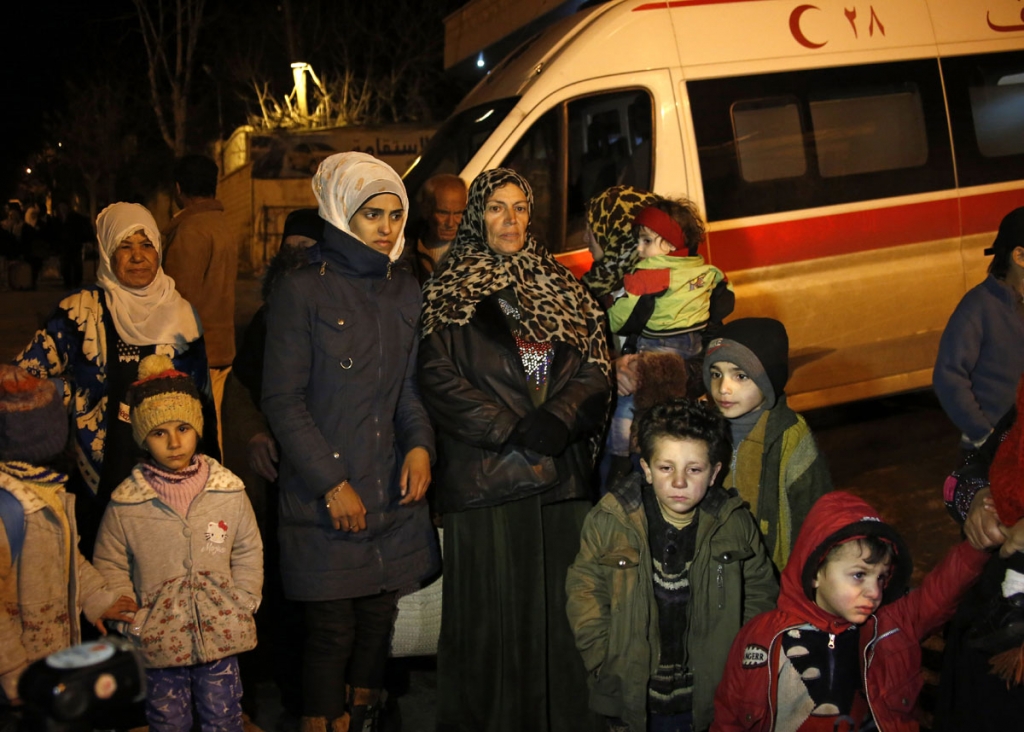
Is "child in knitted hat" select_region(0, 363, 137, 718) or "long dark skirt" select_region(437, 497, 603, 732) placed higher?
"child in knitted hat" select_region(0, 363, 137, 718)

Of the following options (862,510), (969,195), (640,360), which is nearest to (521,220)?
(640,360)

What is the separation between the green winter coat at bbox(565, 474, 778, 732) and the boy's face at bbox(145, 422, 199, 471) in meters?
1.33

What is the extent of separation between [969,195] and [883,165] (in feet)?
2.16

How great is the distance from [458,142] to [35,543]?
13.6 feet

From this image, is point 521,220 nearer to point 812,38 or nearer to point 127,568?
point 127,568

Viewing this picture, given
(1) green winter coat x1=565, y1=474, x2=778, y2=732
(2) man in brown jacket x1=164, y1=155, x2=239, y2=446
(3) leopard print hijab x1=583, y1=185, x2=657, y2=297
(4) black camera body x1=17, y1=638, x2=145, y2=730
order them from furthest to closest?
(2) man in brown jacket x1=164, y1=155, x2=239, y2=446
(3) leopard print hijab x1=583, y1=185, x2=657, y2=297
(1) green winter coat x1=565, y1=474, x2=778, y2=732
(4) black camera body x1=17, y1=638, x2=145, y2=730

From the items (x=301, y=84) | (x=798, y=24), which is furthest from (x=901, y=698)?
(x=301, y=84)

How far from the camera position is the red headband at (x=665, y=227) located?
4621mm

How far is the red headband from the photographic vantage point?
4.62 m

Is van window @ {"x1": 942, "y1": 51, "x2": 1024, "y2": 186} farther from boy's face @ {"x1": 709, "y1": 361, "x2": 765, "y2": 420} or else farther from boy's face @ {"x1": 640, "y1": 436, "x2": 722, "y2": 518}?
boy's face @ {"x1": 640, "y1": 436, "x2": 722, "y2": 518}

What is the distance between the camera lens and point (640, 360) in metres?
4.44

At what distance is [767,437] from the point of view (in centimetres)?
383

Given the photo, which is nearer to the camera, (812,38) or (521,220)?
(521,220)

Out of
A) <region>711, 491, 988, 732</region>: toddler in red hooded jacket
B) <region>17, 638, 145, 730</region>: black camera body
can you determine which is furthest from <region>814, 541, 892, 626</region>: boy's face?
<region>17, 638, 145, 730</region>: black camera body
